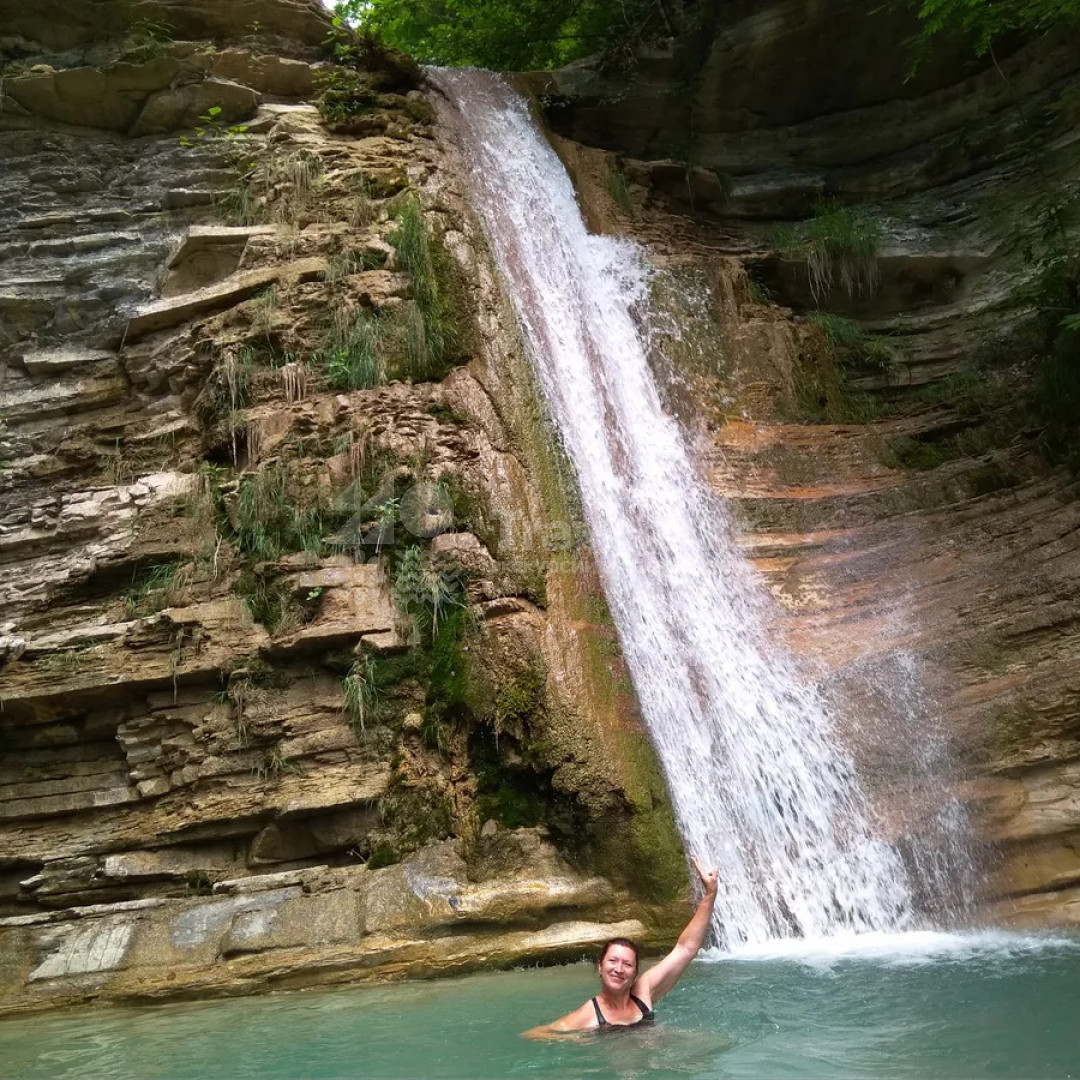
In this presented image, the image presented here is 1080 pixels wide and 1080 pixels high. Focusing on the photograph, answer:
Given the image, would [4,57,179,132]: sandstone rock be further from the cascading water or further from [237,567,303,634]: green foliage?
[237,567,303,634]: green foliage

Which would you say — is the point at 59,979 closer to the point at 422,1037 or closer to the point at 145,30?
the point at 422,1037

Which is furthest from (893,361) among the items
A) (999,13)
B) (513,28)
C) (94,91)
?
(94,91)

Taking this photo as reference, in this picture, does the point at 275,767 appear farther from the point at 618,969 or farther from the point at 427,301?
the point at 427,301

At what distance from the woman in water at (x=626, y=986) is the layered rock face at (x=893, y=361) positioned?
2.79 meters

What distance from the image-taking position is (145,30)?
11719 millimetres

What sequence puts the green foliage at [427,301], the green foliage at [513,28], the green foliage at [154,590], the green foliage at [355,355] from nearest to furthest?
the green foliage at [154,590], the green foliage at [355,355], the green foliage at [427,301], the green foliage at [513,28]

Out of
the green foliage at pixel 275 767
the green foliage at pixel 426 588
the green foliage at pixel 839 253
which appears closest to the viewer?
the green foliage at pixel 275 767

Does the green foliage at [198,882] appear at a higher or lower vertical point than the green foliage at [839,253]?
lower

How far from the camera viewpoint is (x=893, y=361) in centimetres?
1177

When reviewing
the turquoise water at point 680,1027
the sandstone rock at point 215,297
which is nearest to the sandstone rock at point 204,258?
the sandstone rock at point 215,297

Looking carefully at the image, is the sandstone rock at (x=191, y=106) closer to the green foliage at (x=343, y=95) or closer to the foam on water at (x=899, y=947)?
the green foliage at (x=343, y=95)

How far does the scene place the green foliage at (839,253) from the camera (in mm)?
12547

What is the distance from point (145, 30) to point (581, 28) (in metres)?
6.76

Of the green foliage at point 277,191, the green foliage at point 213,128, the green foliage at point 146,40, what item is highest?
the green foliage at point 146,40
